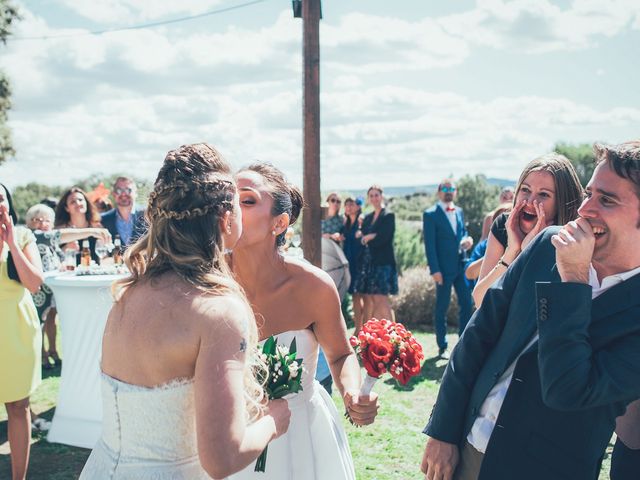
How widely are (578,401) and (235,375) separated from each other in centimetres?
104

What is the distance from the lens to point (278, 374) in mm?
2191

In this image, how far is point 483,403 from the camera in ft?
7.06

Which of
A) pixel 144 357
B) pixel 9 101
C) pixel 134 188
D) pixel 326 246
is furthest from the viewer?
pixel 9 101

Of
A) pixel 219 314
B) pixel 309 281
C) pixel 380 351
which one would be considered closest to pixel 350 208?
pixel 309 281

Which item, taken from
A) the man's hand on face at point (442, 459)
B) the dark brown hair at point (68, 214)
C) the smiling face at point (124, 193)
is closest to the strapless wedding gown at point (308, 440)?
the man's hand on face at point (442, 459)

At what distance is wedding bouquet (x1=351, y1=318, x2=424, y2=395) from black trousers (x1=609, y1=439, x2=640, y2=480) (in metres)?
0.90

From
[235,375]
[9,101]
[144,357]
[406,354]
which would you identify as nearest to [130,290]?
[144,357]

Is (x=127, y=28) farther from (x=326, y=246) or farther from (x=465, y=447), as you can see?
(x=465, y=447)

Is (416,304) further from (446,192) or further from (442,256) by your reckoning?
(446,192)

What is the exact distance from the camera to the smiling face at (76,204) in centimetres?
762

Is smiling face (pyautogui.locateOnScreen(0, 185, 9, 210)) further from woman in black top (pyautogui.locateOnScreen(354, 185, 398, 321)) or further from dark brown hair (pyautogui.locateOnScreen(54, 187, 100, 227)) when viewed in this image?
woman in black top (pyautogui.locateOnScreen(354, 185, 398, 321))

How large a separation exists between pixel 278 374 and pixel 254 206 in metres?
0.79

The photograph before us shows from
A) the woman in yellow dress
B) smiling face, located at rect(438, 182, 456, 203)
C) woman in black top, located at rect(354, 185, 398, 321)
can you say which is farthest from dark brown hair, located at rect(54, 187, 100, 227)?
smiling face, located at rect(438, 182, 456, 203)


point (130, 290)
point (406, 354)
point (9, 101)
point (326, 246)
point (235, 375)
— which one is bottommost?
point (326, 246)
